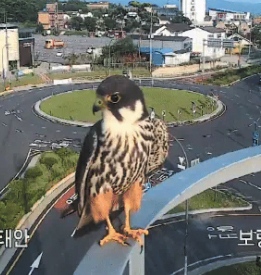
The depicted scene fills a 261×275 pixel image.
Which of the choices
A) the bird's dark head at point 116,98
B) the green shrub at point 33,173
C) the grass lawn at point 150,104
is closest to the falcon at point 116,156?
the bird's dark head at point 116,98

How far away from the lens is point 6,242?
1287 cm

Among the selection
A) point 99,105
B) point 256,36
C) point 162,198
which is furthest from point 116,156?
point 256,36

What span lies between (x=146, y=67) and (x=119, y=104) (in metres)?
39.9

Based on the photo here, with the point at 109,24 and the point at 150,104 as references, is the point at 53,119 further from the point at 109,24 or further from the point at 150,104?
the point at 109,24

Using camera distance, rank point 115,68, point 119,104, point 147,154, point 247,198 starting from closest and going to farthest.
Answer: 1. point 119,104
2. point 147,154
3. point 247,198
4. point 115,68

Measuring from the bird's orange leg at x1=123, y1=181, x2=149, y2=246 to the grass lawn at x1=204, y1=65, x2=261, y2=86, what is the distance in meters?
33.6

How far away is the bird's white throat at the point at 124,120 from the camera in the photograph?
3668mm

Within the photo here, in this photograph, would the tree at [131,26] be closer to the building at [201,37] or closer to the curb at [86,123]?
the building at [201,37]

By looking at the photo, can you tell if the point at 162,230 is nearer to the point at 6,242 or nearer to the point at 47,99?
the point at 6,242

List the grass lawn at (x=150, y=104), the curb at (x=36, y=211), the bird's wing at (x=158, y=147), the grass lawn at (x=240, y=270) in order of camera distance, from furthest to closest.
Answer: the grass lawn at (x=150, y=104) → the curb at (x=36, y=211) → the grass lawn at (x=240, y=270) → the bird's wing at (x=158, y=147)

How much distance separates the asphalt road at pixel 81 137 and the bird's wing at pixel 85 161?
1.61 ft

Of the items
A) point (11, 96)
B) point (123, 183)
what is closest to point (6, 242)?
point (123, 183)

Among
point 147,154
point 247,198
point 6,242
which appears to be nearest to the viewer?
point 147,154

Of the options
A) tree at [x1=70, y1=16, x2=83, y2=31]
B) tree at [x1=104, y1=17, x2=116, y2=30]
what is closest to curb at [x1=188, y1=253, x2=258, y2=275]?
tree at [x1=104, y1=17, x2=116, y2=30]
